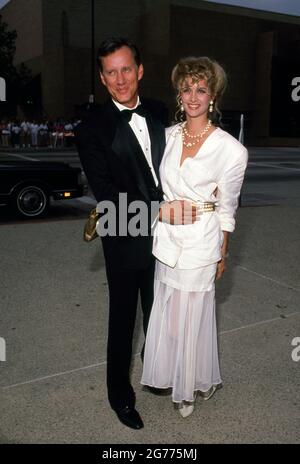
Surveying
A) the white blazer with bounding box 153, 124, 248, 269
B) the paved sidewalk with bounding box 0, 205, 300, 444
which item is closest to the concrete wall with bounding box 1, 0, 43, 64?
the paved sidewalk with bounding box 0, 205, 300, 444

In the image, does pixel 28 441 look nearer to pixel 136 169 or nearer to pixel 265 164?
pixel 136 169

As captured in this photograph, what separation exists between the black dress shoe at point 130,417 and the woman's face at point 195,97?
1754mm

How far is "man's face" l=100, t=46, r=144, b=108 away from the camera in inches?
95.3

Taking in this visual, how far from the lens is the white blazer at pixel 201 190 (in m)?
2.49

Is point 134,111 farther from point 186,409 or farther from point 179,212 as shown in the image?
point 186,409

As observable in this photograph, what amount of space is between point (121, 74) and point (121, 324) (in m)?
1.40

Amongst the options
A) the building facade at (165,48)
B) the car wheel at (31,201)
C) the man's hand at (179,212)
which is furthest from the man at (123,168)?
the building facade at (165,48)

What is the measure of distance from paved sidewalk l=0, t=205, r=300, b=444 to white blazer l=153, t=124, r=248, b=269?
3.25 feet

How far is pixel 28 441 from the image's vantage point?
8.36ft

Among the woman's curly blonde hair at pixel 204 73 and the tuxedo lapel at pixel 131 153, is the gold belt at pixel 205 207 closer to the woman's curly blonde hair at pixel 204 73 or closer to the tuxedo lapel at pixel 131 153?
the tuxedo lapel at pixel 131 153

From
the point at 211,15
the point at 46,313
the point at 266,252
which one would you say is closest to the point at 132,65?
the point at 46,313

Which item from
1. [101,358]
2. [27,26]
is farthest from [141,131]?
[27,26]

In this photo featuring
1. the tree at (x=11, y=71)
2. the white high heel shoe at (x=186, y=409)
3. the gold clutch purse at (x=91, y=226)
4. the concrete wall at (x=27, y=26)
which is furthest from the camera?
the concrete wall at (x=27, y=26)

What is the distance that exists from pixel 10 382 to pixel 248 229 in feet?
17.8
